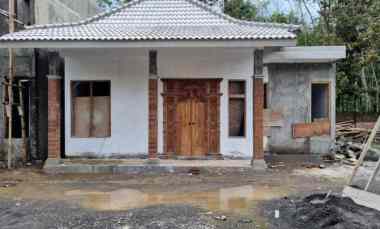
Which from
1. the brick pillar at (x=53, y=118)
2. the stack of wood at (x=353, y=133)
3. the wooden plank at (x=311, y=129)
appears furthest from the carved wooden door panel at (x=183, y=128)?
the stack of wood at (x=353, y=133)

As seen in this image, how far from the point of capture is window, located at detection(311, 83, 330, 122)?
41.8ft

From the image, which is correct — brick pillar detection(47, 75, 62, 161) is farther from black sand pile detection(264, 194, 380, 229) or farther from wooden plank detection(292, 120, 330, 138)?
wooden plank detection(292, 120, 330, 138)

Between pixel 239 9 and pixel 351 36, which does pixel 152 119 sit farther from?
pixel 239 9

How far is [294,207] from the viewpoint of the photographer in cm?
663

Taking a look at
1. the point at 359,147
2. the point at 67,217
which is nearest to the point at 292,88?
the point at 359,147

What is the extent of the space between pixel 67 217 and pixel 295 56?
8272 mm

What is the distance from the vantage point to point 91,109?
38.2ft

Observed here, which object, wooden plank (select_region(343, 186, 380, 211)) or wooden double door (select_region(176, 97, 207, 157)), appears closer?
wooden plank (select_region(343, 186, 380, 211))

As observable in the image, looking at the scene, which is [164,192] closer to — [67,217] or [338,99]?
[67,217]

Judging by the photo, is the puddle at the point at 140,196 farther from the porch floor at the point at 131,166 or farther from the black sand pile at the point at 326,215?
the porch floor at the point at 131,166

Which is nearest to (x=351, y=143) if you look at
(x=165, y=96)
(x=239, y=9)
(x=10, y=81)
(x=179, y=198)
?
(x=165, y=96)

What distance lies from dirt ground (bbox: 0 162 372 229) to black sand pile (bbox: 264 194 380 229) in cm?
20

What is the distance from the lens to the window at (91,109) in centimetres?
1161

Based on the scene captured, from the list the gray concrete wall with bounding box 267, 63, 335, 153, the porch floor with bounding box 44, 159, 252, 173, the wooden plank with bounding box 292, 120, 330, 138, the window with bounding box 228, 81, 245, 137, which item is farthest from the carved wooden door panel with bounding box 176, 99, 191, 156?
the wooden plank with bounding box 292, 120, 330, 138
